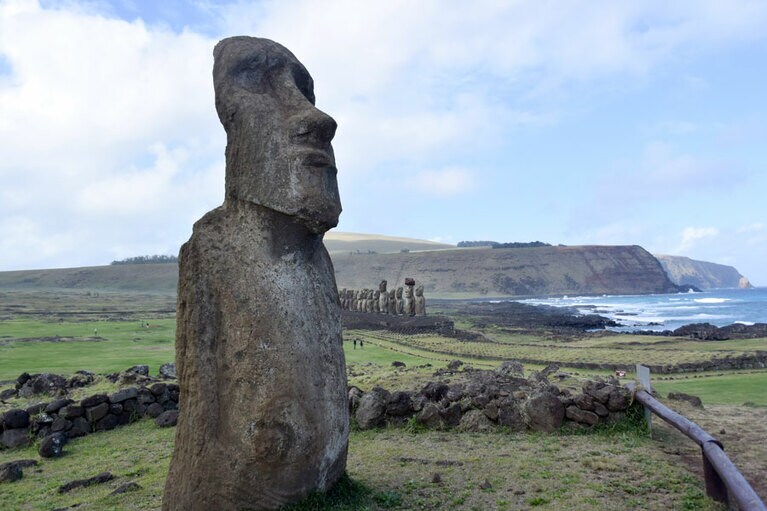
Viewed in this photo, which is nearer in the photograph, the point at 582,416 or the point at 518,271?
the point at 582,416

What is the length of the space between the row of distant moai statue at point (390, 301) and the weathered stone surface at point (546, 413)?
32177 mm

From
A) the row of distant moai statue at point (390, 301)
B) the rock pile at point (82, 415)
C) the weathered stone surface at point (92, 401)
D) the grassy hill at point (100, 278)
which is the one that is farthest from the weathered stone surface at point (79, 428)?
the grassy hill at point (100, 278)

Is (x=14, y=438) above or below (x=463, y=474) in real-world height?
below

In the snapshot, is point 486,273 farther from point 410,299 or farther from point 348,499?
point 348,499

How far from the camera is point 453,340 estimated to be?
29859 millimetres

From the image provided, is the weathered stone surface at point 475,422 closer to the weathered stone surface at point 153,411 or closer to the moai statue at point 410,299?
the weathered stone surface at point 153,411

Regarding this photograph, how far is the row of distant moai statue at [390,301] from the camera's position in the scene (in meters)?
41.8

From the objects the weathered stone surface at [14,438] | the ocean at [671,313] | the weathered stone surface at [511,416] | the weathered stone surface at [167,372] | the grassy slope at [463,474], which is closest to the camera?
the grassy slope at [463,474]

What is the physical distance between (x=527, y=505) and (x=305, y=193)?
3614 mm

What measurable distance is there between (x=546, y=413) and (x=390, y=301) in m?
35.3

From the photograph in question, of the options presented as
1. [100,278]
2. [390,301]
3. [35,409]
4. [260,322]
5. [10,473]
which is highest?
[100,278]

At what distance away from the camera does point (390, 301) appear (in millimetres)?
44094

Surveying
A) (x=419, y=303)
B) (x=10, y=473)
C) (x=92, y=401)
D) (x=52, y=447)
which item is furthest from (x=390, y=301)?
(x=10, y=473)

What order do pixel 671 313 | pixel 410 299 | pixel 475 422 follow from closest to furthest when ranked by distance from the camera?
pixel 475 422, pixel 410 299, pixel 671 313
